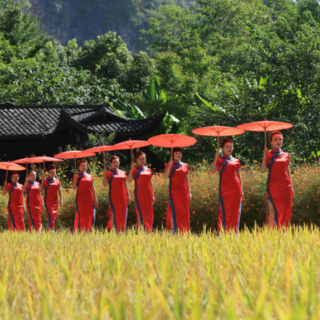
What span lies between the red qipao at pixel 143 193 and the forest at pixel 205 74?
5.61 meters

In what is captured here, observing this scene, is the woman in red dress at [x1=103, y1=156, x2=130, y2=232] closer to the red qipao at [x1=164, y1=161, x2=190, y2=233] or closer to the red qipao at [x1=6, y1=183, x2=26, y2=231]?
the red qipao at [x1=164, y1=161, x2=190, y2=233]

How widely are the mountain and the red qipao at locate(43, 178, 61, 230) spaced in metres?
102

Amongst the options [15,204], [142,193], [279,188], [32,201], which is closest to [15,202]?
[15,204]

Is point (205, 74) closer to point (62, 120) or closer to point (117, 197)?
point (62, 120)

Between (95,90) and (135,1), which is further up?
(135,1)

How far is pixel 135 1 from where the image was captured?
113750mm

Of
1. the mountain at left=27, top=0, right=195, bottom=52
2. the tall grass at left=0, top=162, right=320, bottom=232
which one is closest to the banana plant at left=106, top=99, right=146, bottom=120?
the tall grass at left=0, top=162, right=320, bottom=232

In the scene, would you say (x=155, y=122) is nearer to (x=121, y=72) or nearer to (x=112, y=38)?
(x=121, y=72)

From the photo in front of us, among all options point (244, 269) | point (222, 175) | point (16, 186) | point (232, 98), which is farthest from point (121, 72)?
point (244, 269)

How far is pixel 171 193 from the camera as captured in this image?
8633 mm

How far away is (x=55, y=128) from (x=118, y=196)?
37.5 ft

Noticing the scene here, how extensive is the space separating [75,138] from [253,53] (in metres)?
8.38

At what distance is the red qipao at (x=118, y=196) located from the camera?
31.4ft

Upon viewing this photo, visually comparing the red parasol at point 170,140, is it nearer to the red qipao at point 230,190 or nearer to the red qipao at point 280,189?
the red qipao at point 230,190
